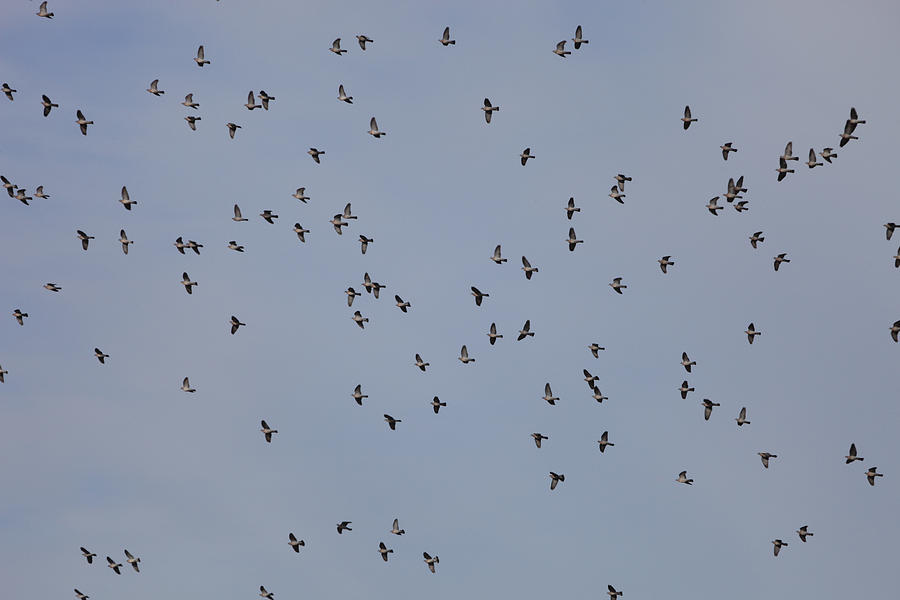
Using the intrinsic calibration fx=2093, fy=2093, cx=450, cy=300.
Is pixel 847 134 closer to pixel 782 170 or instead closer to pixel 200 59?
pixel 782 170

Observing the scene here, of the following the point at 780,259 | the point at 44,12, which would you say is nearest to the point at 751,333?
the point at 780,259

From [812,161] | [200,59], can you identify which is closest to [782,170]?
[812,161]

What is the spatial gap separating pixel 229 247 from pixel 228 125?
417 inches

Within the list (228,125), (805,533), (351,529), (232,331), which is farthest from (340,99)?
(805,533)

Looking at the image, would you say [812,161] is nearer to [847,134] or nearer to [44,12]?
[847,134]

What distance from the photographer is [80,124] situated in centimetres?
13750

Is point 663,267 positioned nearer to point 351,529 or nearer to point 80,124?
point 351,529

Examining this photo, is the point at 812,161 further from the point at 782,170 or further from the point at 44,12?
the point at 44,12

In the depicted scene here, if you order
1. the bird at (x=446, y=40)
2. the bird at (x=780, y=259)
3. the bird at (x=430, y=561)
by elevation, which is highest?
the bird at (x=446, y=40)

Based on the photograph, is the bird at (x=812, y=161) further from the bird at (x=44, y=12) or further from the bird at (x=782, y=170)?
the bird at (x=44, y=12)

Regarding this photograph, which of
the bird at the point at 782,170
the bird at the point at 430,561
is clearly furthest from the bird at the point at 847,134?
the bird at the point at 430,561

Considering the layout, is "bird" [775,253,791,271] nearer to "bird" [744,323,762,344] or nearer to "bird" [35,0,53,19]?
"bird" [744,323,762,344]

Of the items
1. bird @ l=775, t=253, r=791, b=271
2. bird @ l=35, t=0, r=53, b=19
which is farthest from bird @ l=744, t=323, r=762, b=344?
bird @ l=35, t=0, r=53, b=19

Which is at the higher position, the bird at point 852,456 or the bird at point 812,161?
the bird at point 812,161
